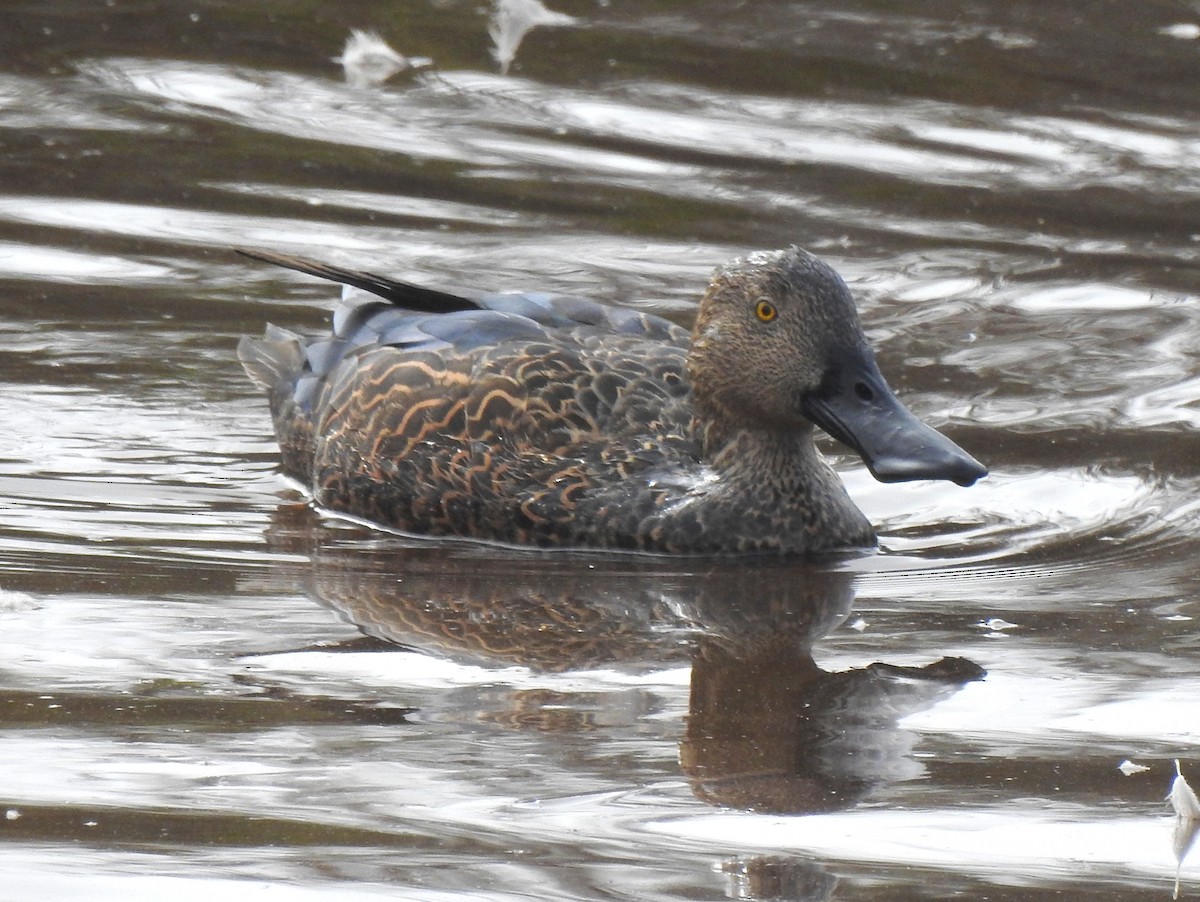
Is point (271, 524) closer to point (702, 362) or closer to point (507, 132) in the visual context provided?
point (702, 362)

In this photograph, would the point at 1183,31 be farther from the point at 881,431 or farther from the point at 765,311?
the point at 881,431

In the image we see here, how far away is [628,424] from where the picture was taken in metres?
6.83

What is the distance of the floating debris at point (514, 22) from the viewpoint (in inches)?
476

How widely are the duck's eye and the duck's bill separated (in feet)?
0.91

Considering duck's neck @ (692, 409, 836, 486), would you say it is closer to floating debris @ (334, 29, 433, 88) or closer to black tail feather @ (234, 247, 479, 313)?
black tail feather @ (234, 247, 479, 313)

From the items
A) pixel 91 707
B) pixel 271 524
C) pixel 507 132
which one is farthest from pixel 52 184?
pixel 91 707

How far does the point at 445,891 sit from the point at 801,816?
786 mm

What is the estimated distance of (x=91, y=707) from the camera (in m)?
4.91

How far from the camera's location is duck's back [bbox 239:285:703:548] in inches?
265

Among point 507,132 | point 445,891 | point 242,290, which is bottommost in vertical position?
point 445,891

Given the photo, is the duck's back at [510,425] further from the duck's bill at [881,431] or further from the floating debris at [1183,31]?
the floating debris at [1183,31]

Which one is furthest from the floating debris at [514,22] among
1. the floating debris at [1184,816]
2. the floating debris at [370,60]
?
the floating debris at [1184,816]

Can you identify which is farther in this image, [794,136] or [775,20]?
[775,20]

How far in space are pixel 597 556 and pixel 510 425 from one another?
52 centimetres
